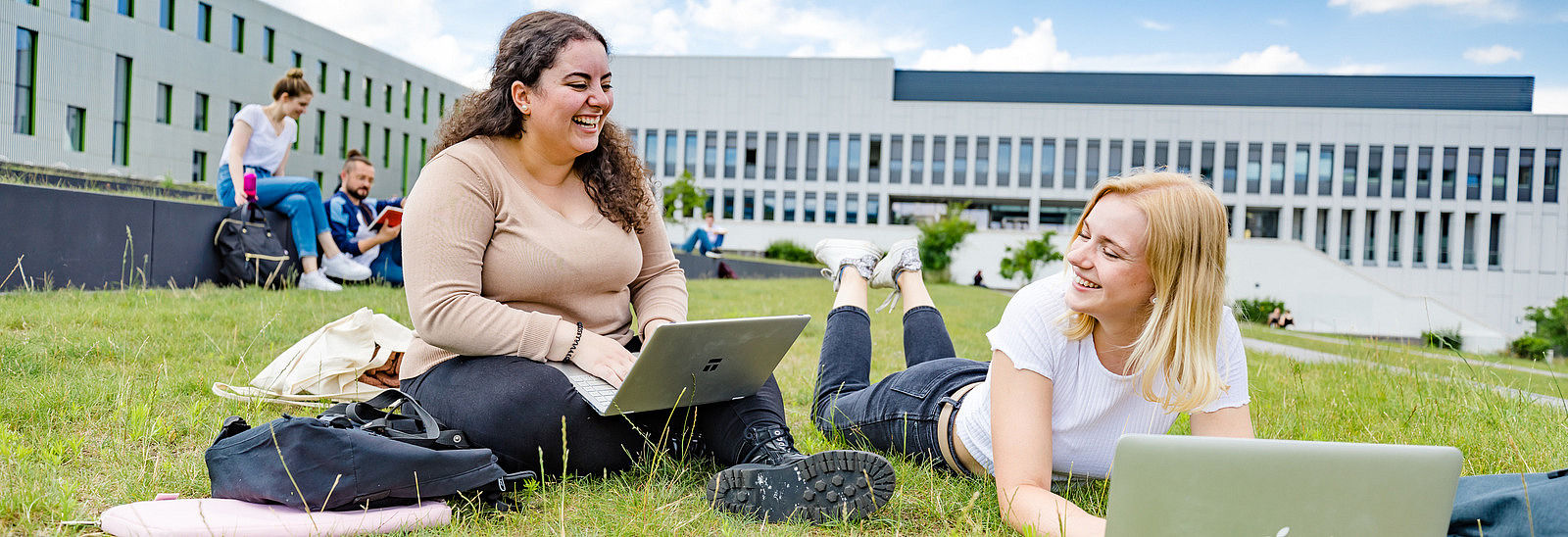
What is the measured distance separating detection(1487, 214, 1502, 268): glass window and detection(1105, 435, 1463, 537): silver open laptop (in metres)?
57.8

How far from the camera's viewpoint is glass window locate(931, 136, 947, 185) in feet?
165

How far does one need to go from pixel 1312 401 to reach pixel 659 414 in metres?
3.33

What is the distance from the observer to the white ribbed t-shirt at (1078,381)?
7.50 ft

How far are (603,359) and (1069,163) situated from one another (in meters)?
49.5

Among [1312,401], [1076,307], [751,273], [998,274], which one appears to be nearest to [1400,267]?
[998,274]

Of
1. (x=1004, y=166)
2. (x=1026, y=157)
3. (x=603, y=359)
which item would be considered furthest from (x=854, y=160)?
(x=603, y=359)

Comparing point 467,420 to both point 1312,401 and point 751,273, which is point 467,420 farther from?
point 751,273

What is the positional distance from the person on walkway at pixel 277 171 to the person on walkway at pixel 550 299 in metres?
5.42

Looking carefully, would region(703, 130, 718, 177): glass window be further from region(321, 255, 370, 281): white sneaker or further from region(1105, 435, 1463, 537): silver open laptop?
region(1105, 435, 1463, 537): silver open laptop

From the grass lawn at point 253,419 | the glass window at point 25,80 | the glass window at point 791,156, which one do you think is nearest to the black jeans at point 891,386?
the grass lawn at point 253,419

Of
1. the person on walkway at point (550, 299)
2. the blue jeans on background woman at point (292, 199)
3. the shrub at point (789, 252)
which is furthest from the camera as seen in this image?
the shrub at point (789, 252)

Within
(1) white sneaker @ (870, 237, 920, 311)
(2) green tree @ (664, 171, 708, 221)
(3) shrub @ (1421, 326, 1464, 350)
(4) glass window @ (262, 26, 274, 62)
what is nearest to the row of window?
(2) green tree @ (664, 171, 708, 221)

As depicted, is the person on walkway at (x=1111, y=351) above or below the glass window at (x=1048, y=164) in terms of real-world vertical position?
below

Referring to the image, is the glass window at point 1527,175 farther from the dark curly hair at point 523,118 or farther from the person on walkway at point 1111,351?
the dark curly hair at point 523,118
